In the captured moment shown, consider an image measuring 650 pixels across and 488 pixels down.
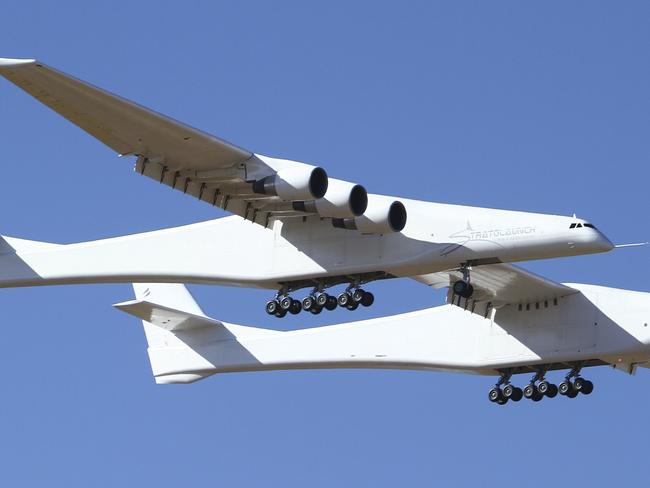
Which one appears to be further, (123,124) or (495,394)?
(495,394)

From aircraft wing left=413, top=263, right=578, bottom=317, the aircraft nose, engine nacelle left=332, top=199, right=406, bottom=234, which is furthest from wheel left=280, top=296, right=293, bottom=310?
the aircraft nose

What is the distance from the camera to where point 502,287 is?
54.7m

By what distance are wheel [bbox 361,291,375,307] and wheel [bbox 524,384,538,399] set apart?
788cm

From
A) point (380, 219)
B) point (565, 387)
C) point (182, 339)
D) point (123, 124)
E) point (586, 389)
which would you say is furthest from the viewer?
point (182, 339)

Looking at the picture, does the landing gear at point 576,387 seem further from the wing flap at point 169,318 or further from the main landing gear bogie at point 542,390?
the wing flap at point 169,318

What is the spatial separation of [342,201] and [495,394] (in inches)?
404

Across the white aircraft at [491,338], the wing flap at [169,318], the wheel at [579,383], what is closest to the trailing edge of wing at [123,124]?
the white aircraft at [491,338]

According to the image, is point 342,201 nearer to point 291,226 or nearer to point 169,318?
point 291,226

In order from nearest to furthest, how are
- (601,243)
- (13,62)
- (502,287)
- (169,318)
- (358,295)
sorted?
(13,62) < (601,243) < (358,295) < (502,287) < (169,318)

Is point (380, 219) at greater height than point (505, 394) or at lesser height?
greater

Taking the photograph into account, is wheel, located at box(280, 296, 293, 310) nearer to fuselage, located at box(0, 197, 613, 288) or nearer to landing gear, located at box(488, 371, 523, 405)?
fuselage, located at box(0, 197, 613, 288)

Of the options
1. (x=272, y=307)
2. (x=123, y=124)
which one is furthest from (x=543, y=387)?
(x=123, y=124)

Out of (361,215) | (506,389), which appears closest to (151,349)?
(506,389)

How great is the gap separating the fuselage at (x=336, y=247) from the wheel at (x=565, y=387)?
765 centimetres
